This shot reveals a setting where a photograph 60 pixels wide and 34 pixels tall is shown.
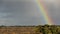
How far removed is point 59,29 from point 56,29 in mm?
816

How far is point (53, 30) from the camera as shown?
136 ft

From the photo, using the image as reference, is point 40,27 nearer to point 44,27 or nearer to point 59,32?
point 44,27

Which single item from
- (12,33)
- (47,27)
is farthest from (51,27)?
(12,33)

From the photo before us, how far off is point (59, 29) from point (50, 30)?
1.63 meters

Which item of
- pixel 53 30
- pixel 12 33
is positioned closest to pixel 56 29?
pixel 53 30

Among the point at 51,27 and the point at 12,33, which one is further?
the point at 12,33

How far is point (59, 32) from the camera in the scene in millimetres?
40844

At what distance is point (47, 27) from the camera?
42.7m

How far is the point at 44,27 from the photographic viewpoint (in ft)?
138

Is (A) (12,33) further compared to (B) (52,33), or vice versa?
(A) (12,33)

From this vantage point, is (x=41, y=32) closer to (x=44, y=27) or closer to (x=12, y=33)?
(x=44, y=27)

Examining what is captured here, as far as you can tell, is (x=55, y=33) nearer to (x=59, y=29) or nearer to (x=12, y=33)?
(x=59, y=29)

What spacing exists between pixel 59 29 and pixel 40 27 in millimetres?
3360

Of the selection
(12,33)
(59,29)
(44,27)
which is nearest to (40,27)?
(44,27)
